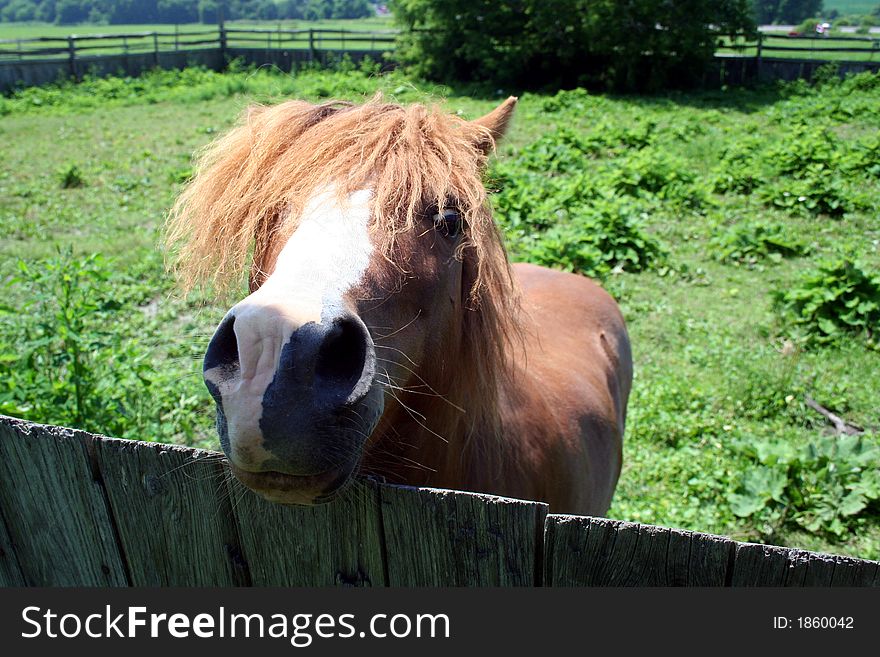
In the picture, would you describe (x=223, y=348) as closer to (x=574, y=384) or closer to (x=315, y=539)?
(x=315, y=539)

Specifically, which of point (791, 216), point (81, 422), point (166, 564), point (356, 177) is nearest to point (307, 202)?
point (356, 177)

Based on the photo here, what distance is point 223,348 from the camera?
1432 mm

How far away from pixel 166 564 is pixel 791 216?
9710 mm

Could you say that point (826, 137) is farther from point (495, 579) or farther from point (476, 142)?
point (495, 579)

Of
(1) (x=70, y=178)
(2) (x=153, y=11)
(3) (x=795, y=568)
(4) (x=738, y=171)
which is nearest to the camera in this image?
(3) (x=795, y=568)

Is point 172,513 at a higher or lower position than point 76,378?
higher

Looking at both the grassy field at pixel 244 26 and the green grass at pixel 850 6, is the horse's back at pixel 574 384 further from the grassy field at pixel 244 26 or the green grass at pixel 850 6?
the green grass at pixel 850 6

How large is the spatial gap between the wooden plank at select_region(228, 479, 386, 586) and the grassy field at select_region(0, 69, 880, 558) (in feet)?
3.37

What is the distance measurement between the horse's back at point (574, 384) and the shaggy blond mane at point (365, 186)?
50 centimetres

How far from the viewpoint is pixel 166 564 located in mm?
1743

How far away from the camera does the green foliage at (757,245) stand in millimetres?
8109

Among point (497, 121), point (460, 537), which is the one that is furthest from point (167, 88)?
point (460, 537)

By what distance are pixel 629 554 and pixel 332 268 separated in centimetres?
90

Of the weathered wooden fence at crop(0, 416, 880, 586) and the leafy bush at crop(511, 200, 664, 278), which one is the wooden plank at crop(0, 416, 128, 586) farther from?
the leafy bush at crop(511, 200, 664, 278)
